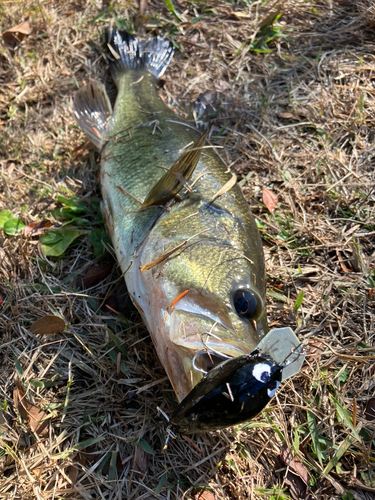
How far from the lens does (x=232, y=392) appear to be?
161 cm

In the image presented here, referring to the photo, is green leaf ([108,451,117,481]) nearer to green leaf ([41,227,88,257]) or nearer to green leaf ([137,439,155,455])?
green leaf ([137,439,155,455])

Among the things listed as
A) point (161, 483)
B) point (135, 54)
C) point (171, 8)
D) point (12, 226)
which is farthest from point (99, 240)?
point (171, 8)

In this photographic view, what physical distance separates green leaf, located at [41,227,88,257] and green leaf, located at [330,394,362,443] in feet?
7.08

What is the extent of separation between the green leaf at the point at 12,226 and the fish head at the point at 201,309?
1.34 meters

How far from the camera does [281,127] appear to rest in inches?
137

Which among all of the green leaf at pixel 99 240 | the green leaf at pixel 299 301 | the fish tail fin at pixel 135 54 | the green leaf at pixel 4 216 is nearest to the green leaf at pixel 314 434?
the green leaf at pixel 299 301

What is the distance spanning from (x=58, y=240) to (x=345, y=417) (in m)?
2.37

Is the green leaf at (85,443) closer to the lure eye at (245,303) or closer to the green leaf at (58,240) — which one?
the lure eye at (245,303)

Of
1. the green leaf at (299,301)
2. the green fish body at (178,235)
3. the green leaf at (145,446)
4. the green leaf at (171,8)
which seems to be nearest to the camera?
the green fish body at (178,235)

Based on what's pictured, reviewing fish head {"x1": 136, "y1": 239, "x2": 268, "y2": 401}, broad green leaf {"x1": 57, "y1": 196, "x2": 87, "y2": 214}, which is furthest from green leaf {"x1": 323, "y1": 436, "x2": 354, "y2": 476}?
broad green leaf {"x1": 57, "y1": 196, "x2": 87, "y2": 214}

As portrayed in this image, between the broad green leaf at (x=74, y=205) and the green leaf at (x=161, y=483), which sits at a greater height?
the broad green leaf at (x=74, y=205)

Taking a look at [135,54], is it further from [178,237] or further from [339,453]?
[339,453]

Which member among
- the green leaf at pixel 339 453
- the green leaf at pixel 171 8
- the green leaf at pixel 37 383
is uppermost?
the green leaf at pixel 171 8

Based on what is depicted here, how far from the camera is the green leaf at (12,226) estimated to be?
2940mm
